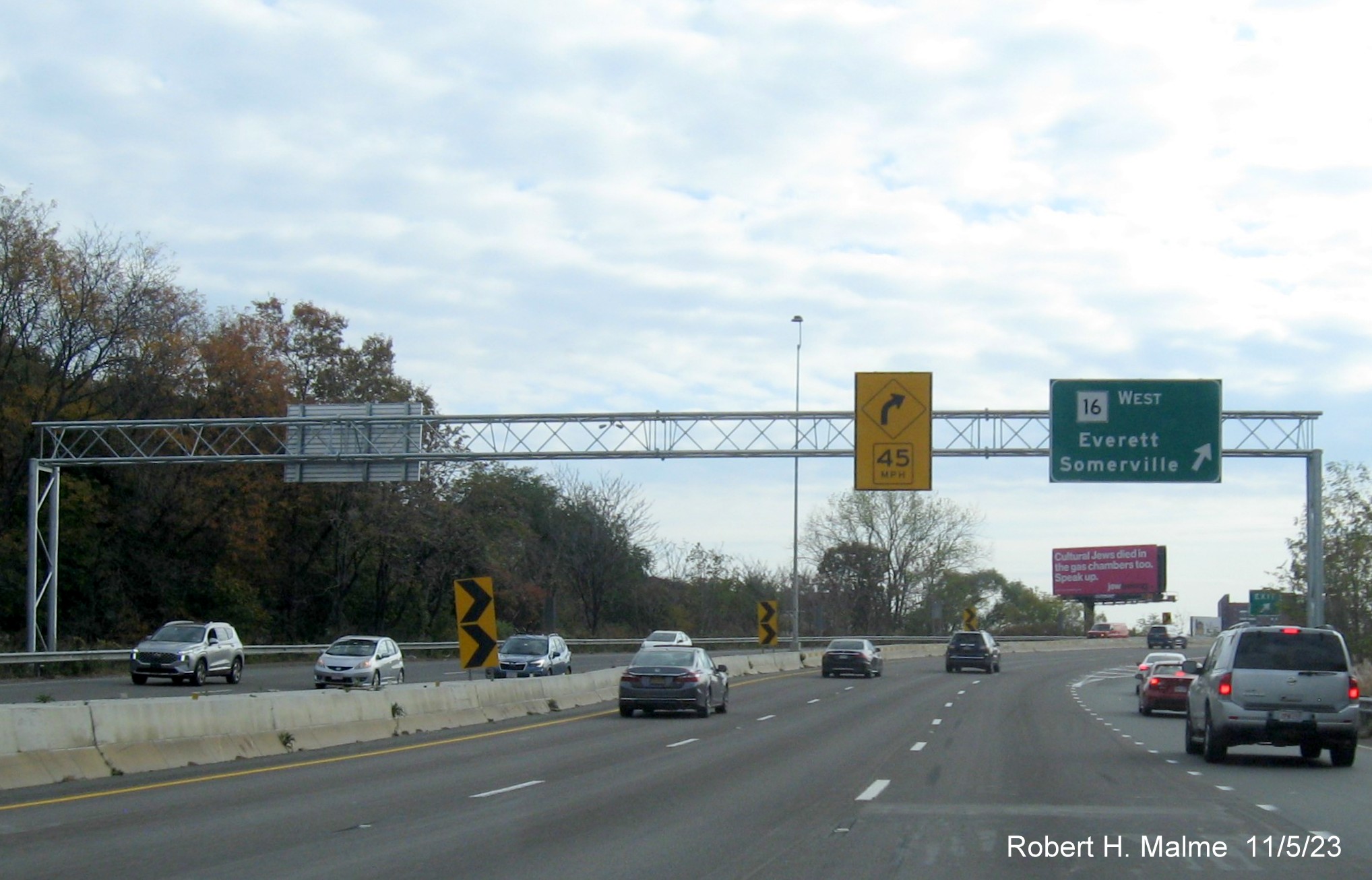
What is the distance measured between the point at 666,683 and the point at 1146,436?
15283 millimetres

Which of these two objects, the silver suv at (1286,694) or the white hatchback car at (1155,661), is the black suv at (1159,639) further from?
the silver suv at (1286,694)

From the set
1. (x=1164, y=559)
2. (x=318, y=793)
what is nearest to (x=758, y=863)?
(x=318, y=793)

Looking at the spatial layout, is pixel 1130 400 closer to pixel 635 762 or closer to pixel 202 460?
pixel 635 762

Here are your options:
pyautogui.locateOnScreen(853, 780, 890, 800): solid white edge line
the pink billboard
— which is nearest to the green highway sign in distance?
pyautogui.locateOnScreen(853, 780, 890, 800): solid white edge line

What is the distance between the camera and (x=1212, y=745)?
19406mm

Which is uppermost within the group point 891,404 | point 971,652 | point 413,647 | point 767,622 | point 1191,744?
point 891,404

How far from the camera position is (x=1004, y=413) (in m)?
38.5

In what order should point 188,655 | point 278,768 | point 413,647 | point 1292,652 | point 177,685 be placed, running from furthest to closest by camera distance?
point 413,647 → point 177,685 → point 188,655 → point 1292,652 → point 278,768

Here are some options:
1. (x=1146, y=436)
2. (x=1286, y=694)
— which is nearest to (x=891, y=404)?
(x=1146, y=436)

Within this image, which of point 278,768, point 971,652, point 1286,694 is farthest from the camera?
point 971,652

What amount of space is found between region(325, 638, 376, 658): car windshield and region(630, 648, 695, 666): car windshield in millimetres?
9831

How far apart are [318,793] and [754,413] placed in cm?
2576

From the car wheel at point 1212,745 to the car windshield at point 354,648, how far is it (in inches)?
890

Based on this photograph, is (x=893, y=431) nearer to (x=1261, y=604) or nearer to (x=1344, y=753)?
(x=1344, y=753)
